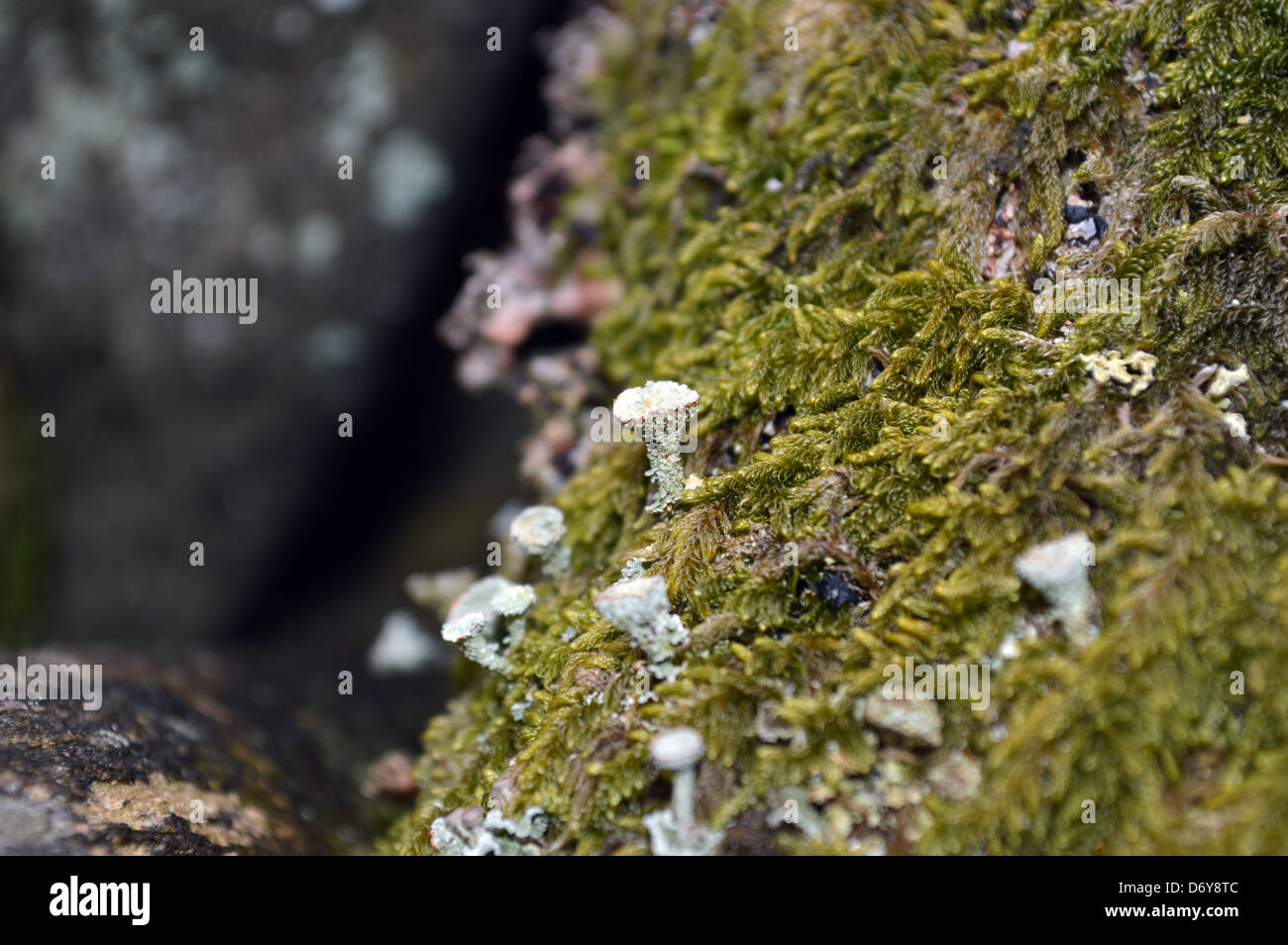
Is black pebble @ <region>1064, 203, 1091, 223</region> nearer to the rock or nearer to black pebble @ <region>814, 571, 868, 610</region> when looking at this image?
black pebble @ <region>814, 571, 868, 610</region>

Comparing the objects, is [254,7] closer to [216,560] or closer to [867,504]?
[216,560]

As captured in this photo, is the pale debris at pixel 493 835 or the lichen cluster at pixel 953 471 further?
the pale debris at pixel 493 835

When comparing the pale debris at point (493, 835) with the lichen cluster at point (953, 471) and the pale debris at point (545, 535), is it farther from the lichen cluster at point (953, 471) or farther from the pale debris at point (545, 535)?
the pale debris at point (545, 535)

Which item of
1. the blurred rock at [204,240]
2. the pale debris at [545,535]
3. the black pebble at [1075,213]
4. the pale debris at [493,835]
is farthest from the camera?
the blurred rock at [204,240]

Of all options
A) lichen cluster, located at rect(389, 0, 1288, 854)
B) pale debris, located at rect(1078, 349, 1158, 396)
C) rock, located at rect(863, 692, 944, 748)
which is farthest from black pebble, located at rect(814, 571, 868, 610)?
pale debris, located at rect(1078, 349, 1158, 396)

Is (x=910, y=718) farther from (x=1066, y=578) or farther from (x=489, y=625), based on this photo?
(x=489, y=625)

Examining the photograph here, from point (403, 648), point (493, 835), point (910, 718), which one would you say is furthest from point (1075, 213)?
point (403, 648)

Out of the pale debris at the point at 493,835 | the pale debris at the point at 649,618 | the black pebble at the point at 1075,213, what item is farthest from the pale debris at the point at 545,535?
the black pebble at the point at 1075,213

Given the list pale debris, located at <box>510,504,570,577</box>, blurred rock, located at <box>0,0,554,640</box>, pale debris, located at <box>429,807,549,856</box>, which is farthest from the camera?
blurred rock, located at <box>0,0,554,640</box>

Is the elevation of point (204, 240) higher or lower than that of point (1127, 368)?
higher
